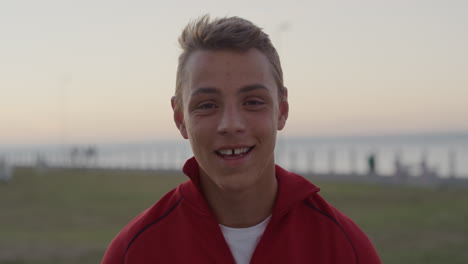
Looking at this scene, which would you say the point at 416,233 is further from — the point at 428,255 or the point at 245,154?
the point at 245,154

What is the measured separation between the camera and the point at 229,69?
2350 mm

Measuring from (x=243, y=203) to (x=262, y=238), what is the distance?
189 mm

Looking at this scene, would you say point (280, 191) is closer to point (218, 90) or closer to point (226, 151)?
point (226, 151)

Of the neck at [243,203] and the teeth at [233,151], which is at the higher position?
the teeth at [233,151]

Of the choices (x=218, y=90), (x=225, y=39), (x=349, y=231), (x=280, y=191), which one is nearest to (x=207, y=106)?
(x=218, y=90)

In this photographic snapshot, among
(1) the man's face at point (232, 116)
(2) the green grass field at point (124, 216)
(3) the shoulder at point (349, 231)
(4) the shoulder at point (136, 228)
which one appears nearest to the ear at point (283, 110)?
(1) the man's face at point (232, 116)

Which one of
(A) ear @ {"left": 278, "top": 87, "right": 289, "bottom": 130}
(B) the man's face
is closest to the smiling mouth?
(B) the man's face

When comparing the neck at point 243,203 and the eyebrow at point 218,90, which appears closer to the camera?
the eyebrow at point 218,90

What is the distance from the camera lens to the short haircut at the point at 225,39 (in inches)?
94.3

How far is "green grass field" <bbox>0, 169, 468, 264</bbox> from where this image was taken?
9273 mm

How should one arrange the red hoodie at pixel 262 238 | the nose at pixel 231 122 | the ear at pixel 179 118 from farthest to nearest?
the ear at pixel 179 118
the red hoodie at pixel 262 238
the nose at pixel 231 122

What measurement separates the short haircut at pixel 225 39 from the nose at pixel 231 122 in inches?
11.3

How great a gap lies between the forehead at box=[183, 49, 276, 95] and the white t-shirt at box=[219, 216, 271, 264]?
665 millimetres

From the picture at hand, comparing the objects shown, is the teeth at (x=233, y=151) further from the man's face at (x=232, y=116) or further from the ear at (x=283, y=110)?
the ear at (x=283, y=110)
